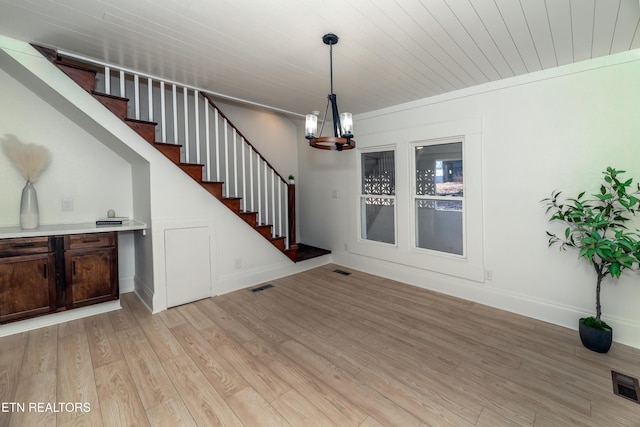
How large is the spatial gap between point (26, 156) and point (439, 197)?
483 cm

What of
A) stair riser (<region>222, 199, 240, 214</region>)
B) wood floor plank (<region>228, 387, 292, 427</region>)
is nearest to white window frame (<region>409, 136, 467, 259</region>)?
stair riser (<region>222, 199, 240, 214</region>)

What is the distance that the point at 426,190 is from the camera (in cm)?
399

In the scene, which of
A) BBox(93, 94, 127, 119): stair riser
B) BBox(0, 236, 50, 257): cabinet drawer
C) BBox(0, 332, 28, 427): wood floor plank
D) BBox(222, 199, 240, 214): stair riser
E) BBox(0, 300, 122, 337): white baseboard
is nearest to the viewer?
Result: BBox(0, 332, 28, 427): wood floor plank

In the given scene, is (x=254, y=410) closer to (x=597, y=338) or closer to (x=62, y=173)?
(x=597, y=338)

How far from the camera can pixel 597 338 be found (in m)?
2.41

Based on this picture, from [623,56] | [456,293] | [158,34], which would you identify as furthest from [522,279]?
[158,34]

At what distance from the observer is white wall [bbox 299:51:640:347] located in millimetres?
2557

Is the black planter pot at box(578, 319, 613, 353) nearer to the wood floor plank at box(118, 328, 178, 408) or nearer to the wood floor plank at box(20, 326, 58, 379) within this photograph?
the wood floor plank at box(118, 328, 178, 408)

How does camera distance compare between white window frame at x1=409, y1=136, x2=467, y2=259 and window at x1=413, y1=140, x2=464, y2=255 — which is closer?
white window frame at x1=409, y1=136, x2=467, y2=259

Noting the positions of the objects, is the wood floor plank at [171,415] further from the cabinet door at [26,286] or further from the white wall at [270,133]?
the white wall at [270,133]

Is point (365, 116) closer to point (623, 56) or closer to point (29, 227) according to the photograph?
point (623, 56)

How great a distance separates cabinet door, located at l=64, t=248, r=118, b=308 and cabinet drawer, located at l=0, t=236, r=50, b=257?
20 centimetres

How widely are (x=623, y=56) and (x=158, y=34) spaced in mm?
4045

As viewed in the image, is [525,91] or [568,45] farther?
[525,91]
